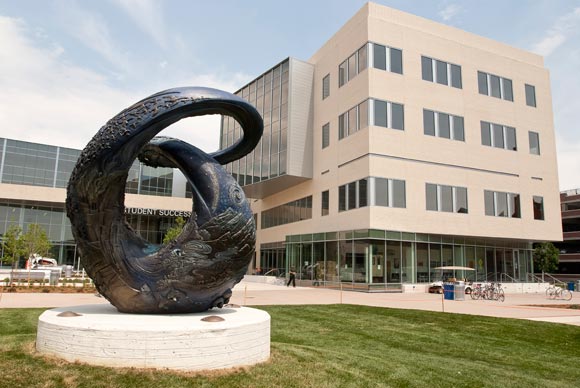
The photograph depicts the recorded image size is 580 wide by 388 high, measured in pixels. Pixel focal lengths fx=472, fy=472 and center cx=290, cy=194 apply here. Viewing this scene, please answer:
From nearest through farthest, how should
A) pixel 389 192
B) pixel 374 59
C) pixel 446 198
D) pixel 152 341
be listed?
pixel 152 341 < pixel 389 192 < pixel 374 59 < pixel 446 198

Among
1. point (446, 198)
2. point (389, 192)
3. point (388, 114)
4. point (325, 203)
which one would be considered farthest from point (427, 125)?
point (325, 203)

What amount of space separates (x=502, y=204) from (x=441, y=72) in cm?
1112

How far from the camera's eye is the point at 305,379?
639cm

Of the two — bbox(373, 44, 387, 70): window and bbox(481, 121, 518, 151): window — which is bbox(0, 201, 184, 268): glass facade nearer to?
bbox(373, 44, 387, 70): window

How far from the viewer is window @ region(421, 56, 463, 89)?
113 ft

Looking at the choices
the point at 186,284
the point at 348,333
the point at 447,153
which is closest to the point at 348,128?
the point at 447,153

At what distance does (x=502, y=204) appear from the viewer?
119ft

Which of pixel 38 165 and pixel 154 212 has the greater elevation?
pixel 38 165

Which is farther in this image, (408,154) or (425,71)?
(425,71)

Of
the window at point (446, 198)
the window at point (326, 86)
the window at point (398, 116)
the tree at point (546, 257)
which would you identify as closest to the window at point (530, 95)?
the window at point (446, 198)

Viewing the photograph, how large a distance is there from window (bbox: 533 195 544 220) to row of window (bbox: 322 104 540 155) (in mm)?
3874

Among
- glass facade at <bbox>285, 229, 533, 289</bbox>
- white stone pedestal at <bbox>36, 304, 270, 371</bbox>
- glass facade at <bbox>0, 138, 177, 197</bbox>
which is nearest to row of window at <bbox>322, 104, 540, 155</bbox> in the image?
glass facade at <bbox>285, 229, 533, 289</bbox>

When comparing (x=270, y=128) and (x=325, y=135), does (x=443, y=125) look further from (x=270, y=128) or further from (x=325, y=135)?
(x=270, y=128)

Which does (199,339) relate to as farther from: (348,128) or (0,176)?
(0,176)
